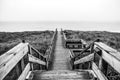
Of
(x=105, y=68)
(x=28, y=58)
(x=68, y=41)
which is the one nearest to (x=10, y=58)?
(x=28, y=58)

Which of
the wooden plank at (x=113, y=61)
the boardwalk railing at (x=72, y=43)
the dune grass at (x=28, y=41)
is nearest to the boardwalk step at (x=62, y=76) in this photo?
the wooden plank at (x=113, y=61)

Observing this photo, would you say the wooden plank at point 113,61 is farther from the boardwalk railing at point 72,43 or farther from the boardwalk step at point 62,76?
the boardwalk railing at point 72,43

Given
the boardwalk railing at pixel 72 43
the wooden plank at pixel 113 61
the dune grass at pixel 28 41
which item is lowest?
the dune grass at pixel 28 41

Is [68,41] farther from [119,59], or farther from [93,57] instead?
[119,59]

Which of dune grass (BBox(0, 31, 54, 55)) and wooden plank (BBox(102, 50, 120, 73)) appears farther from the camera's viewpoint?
dune grass (BBox(0, 31, 54, 55))

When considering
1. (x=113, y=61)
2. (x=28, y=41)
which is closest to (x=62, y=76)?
(x=113, y=61)

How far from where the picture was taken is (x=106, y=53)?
2.50m

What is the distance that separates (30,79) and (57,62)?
4052mm

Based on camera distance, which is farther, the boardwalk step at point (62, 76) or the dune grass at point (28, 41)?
the dune grass at point (28, 41)

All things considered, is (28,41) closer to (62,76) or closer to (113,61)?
(62,76)

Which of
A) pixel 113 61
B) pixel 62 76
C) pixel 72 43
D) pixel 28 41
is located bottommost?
pixel 28 41

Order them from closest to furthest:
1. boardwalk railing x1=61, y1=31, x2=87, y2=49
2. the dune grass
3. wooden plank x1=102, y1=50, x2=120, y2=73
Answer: wooden plank x1=102, y1=50, x2=120, y2=73
boardwalk railing x1=61, y1=31, x2=87, y2=49
the dune grass

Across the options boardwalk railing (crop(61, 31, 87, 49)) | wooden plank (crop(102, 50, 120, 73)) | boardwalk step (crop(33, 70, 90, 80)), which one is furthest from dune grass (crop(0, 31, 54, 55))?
wooden plank (crop(102, 50, 120, 73))

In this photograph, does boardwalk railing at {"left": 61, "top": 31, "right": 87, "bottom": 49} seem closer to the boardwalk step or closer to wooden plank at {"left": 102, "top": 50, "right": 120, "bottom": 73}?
the boardwalk step
